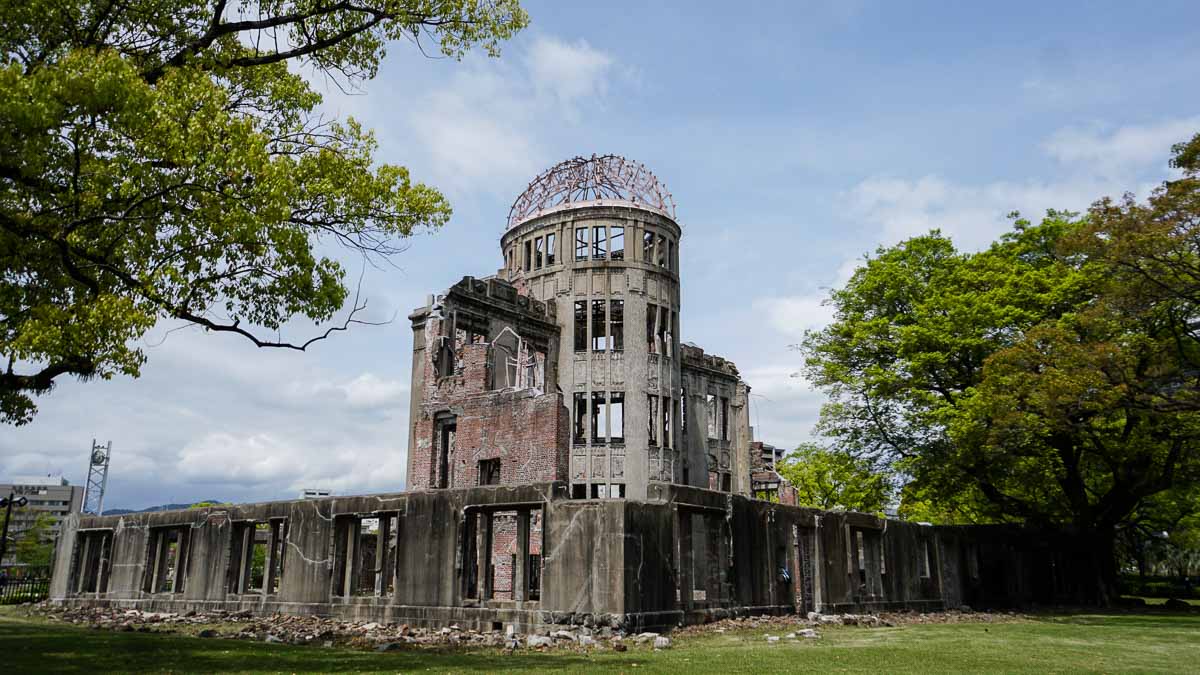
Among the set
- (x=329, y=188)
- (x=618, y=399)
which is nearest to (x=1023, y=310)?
(x=618, y=399)

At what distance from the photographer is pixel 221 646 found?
1263cm

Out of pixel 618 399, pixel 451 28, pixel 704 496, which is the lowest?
pixel 704 496

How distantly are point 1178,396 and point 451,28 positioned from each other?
20321 mm

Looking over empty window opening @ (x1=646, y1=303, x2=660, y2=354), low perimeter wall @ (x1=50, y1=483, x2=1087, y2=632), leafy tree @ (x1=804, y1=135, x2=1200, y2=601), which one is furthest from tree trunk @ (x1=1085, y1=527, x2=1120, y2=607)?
empty window opening @ (x1=646, y1=303, x2=660, y2=354)

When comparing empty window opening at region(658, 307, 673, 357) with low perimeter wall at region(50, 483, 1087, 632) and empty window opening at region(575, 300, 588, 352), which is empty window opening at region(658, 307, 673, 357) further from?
low perimeter wall at region(50, 483, 1087, 632)

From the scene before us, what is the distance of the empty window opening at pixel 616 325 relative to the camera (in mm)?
34312

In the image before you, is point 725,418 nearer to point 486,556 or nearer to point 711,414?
point 711,414

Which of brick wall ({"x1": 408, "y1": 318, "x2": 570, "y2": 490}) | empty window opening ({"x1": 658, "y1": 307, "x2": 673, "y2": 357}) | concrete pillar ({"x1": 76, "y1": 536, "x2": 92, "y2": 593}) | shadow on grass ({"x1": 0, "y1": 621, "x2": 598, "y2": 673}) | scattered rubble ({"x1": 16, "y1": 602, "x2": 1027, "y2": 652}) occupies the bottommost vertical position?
scattered rubble ({"x1": 16, "y1": 602, "x2": 1027, "y2": 652})

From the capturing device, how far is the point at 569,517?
53.6 feet

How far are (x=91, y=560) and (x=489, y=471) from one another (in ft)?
42.1

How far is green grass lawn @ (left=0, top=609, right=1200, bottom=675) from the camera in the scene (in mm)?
9789

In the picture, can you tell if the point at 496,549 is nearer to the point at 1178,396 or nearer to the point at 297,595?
the point at 297,595

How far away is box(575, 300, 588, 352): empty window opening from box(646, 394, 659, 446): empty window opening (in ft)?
11.2

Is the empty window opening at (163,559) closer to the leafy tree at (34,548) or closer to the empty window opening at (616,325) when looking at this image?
the empty window opening at (616,325)
